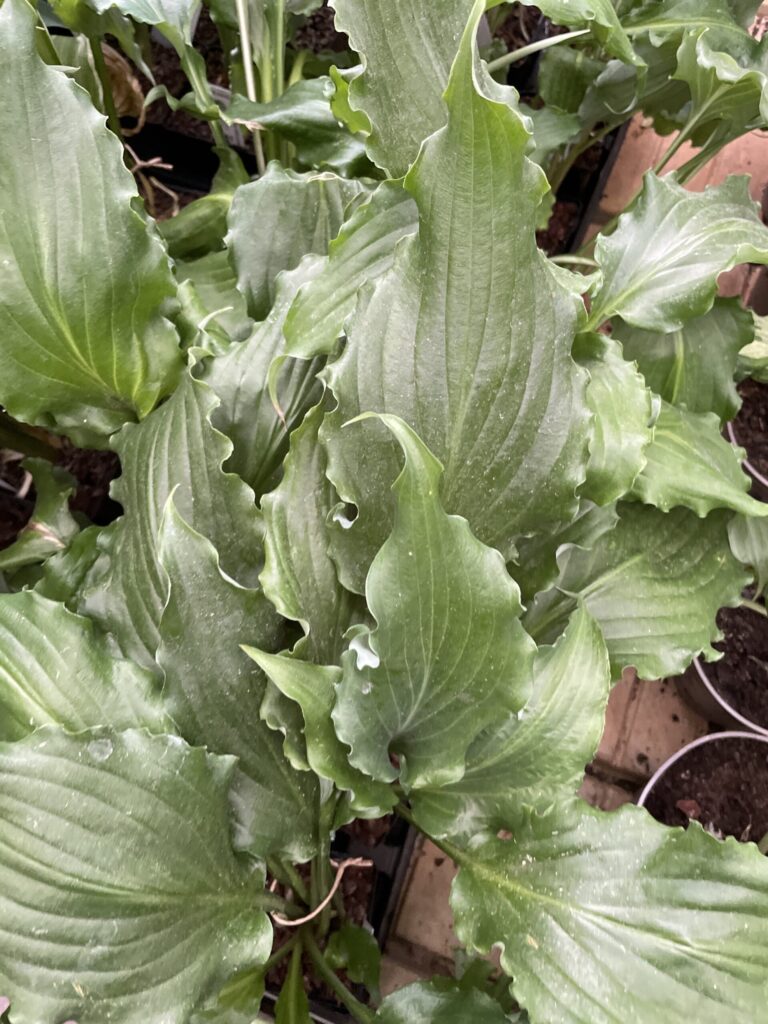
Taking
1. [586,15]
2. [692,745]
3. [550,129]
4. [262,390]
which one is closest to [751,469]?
[692,745]

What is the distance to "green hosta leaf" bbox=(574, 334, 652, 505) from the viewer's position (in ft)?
1.83

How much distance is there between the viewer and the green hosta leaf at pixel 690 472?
2.06 feet

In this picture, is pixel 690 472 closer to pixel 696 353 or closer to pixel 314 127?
pixel 696 353

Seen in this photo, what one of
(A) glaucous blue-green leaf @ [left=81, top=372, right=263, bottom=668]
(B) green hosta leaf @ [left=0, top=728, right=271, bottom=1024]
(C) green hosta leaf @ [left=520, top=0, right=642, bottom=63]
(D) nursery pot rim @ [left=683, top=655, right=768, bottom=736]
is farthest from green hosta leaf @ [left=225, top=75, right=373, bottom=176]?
→ (D) nursery pot rim @ [left=683, top=655, right=768, bottom=736]

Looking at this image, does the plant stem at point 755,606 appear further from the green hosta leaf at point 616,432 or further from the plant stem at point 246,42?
the plant stem at point 246,42

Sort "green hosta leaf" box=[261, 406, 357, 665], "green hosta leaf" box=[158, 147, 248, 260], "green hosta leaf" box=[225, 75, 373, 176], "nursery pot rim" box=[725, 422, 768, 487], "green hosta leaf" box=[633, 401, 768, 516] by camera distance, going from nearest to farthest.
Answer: "green hosta leaf" box=[261, 406, 357, 665], "green hosta leaf" box=[633, 401, 768, 516], "green hosta leaf" box=[225, 75, 373, 176], "green hosta leaf" box=[158, 147, 248, 260], "nursery pot rim" box=[725, 422, 768, 487]

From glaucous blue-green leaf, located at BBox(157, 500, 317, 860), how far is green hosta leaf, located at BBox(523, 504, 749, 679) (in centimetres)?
25

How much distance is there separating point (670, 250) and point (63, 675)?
1.89 feet

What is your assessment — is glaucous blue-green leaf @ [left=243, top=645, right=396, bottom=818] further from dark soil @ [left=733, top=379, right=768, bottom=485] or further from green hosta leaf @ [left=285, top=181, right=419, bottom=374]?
dark soil @ [left=733, top=379, right=768, bottom=485]

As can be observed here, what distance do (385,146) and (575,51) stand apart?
1.93ft

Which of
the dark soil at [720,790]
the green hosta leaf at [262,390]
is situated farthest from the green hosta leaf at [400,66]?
the dark soil at [720,790]

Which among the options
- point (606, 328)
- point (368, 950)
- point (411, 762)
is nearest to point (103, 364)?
point (411, 762)

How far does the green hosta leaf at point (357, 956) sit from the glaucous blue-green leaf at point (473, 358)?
0.34m

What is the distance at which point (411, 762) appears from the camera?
54cm
